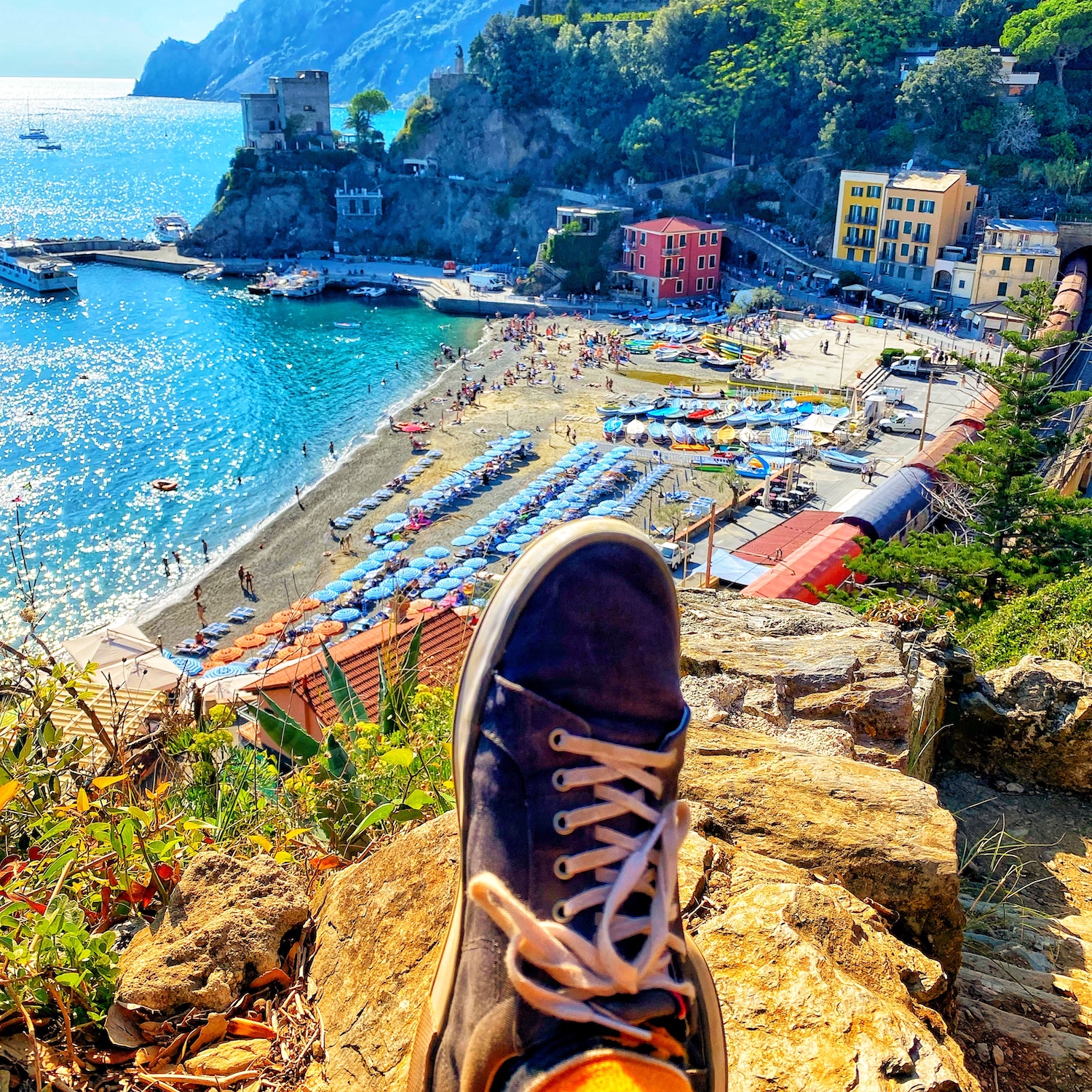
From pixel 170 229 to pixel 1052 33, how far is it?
50545 millimetres

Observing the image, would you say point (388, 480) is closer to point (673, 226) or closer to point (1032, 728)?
point (1032, 728)

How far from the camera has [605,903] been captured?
1681mm

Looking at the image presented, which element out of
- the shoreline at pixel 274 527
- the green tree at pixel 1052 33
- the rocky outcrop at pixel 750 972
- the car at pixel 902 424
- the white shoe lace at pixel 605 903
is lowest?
the shoreline at pixel 274 527

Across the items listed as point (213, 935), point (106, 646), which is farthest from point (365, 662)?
point (213, 935)

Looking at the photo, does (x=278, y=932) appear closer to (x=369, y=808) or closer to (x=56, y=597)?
(x=369, y=808)

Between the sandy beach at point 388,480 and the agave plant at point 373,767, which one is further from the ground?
the agave plant at point 373,767

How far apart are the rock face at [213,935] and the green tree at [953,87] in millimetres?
46986

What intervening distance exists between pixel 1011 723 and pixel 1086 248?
122 ft

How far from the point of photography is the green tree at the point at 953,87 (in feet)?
131

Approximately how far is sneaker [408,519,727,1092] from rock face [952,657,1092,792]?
263 centimetres

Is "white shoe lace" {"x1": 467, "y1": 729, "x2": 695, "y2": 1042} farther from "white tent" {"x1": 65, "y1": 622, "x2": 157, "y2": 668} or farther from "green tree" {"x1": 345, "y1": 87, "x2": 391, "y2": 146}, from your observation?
"green tree" {"x1": 345, "y1": 87, "x2": 391, "y2": 146}

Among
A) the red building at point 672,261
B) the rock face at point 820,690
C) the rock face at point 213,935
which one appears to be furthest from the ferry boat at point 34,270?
the rock face at point 213,935

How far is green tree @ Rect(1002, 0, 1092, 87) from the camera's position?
131 ft

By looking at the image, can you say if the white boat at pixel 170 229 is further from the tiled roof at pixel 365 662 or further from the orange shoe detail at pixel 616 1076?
the orange shoe detail at pixel 616 1076
